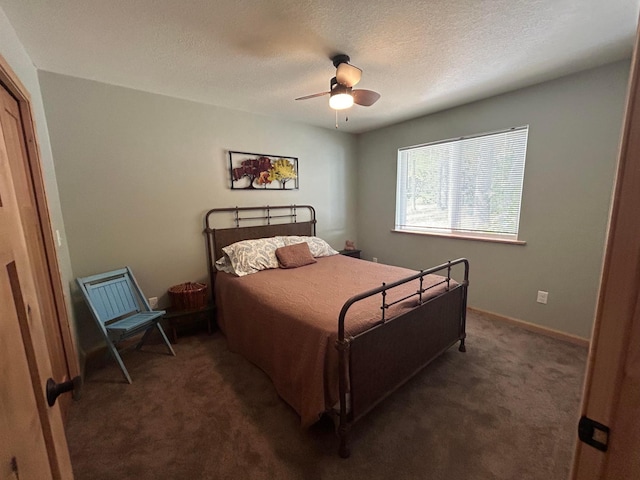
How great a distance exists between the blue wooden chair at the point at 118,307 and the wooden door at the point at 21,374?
5.51 feet

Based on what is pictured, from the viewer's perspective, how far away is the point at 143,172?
8.72 ft

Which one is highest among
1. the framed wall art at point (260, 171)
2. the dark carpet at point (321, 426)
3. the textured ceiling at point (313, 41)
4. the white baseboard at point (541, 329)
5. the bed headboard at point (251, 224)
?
the textured ceiling at point (313, 41)

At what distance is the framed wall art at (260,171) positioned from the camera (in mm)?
3227

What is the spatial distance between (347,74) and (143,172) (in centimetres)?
212

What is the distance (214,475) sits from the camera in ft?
4.65

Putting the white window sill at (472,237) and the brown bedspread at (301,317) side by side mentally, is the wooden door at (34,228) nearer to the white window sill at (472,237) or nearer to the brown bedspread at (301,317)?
the brown bedspread at (301,317)

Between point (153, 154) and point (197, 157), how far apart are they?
0.42m

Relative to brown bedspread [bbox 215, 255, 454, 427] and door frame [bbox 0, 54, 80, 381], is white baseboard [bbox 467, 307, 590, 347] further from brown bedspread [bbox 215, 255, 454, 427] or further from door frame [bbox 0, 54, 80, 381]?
door frame [bbox 0, 54, 80, 381]

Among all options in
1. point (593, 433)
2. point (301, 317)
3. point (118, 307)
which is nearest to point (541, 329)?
point (301, 317)

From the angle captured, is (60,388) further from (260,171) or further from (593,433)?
(260,171)

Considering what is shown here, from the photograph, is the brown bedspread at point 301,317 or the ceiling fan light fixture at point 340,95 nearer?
the brown bedspread at point 301,317

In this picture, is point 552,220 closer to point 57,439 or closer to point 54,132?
point 57,439

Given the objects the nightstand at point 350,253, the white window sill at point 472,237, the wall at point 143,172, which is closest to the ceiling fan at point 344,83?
the wall at point 143,172

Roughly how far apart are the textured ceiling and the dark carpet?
2.46m
